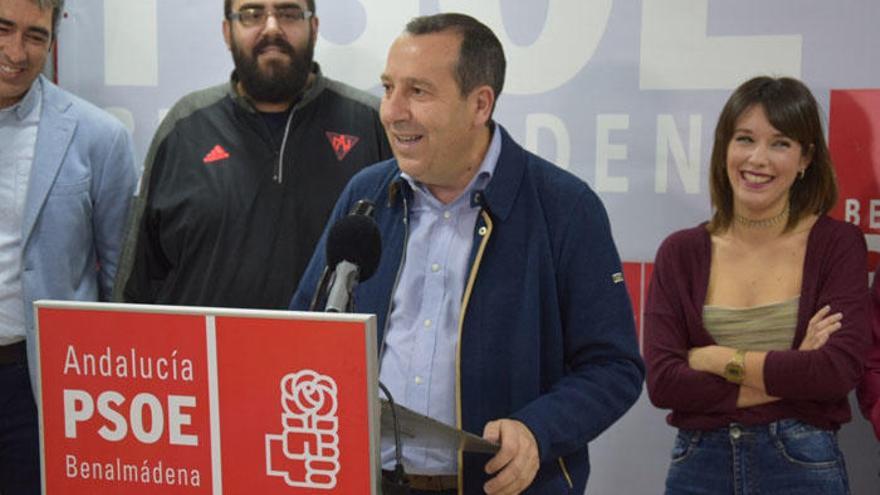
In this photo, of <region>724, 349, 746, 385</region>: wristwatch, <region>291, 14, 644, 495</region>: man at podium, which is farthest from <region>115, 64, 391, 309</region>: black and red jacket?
<region>724, 349, 746, 385</region>: wristwatch

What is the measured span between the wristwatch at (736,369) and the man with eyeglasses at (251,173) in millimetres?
1262

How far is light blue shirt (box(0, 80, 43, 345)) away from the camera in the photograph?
287 centimetres

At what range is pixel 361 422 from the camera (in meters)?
1.30

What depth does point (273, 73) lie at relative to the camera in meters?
3.13

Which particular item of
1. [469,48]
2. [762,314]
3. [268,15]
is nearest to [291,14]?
[268,15]

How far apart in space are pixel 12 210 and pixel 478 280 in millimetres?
1571

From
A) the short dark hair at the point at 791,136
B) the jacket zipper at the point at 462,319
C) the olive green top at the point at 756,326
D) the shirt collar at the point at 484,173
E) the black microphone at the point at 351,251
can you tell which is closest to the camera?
the black microphone at the point at 351,251

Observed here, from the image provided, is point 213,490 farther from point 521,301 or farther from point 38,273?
point 38,273

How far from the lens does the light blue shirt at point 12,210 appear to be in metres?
2.87

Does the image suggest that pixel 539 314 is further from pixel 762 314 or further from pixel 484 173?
pixel 762 314

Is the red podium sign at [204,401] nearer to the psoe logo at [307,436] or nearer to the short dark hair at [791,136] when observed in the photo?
the psoe logo at [307,436]

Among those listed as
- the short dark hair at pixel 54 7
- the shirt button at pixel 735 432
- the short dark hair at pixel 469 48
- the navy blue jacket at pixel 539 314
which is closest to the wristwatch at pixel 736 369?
the shirt button at pixel 735 432

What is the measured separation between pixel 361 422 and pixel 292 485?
0.14 m

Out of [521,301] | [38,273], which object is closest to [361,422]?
[521,301]
